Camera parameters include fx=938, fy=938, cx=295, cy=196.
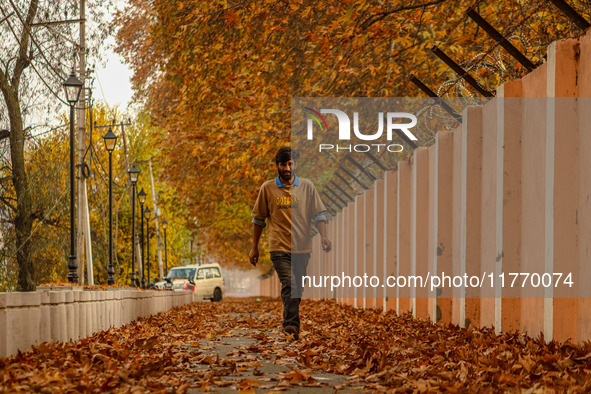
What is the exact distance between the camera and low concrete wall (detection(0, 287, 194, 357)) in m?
7.00

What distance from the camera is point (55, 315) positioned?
28.3 ft

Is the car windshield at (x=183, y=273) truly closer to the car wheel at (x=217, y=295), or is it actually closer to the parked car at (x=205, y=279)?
the parked car at (x=205, y=279)

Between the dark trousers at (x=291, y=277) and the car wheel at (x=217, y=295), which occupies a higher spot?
the dark trousers at (x=291, y=277)

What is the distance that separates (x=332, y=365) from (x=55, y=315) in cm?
292

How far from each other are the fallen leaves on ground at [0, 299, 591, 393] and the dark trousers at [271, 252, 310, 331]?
0.48 m

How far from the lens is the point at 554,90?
723 centimetres

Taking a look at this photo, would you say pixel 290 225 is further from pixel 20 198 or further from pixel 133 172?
pixel 133 172

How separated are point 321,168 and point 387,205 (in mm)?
10464

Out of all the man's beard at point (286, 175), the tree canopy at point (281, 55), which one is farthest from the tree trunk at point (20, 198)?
the man's beard at point (286, 175)

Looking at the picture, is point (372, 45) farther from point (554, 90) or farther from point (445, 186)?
point (554, 90)

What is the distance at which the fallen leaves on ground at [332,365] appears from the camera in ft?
17.9

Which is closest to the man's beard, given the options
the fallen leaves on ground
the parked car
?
the fallen leaves on ground

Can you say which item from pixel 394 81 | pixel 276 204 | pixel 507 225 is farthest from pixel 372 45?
pixel 507 225

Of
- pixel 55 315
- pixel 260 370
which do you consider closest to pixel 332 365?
pixel 260 370
